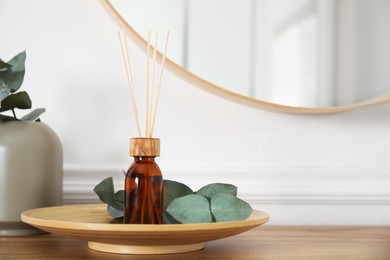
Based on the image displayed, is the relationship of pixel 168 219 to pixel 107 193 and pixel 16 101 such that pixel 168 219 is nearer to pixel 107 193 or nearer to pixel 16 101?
pixel 107 193

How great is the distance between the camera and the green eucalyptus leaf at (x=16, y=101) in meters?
0.70

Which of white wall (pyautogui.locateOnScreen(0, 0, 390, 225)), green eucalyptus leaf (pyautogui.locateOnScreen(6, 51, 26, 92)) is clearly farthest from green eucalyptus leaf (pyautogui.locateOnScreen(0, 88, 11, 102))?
white wall (pyautogui.locateOnScreen(0, 0, 390, 225))

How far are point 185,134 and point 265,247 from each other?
27 cm

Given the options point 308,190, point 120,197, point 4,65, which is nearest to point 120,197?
point 120,197

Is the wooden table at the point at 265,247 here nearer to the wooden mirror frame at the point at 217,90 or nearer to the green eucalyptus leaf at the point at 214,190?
the green eucalyptus leaf at the point at 214,190

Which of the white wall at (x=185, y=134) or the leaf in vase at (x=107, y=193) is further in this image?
the white wall at (x=185, y=134)

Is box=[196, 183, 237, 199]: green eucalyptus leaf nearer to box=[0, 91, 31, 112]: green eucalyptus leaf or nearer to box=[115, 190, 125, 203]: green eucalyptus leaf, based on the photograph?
box=[115, 190, 125, 203]: green eucalyptus leaf

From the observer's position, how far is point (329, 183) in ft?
2.77

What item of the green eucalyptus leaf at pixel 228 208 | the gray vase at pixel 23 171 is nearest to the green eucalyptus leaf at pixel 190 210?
the green eucalyptus leaf at pixel 228 208

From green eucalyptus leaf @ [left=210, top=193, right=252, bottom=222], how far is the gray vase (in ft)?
0.74

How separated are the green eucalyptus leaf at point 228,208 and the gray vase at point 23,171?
0.74 feet

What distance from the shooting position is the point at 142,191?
0.57 m

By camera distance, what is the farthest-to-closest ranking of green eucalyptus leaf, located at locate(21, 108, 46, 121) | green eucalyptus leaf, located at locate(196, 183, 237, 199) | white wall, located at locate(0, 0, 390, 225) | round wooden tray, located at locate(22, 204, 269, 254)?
white wall, located at locate(0, 0, 390, 225) → green eucalyptus leaf, located at locate(21, 108, 46, 121) → green eucalyptus leaf, located at locate(196, 183, 237, 199) → round wooden tray, located at locate(22, 204, 269, 254)

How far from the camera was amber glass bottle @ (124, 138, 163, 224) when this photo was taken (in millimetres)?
574
